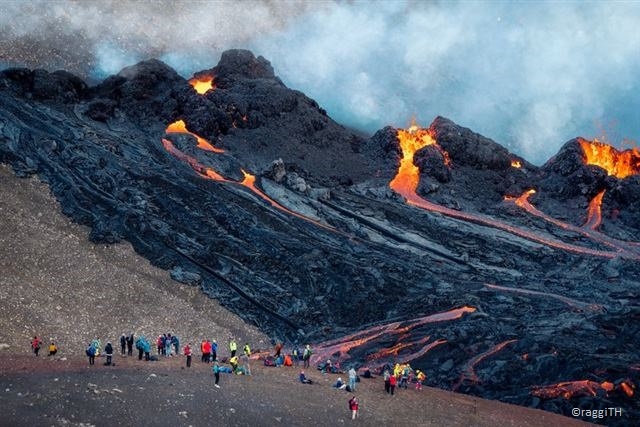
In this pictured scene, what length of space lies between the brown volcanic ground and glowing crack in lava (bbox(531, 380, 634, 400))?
2522 mm

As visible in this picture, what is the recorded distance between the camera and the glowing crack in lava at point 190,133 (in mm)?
75875

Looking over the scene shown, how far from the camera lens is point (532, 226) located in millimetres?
73312

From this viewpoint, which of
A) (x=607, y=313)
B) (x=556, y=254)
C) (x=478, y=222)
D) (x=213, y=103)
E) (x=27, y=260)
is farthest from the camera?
(x=213, y=103)

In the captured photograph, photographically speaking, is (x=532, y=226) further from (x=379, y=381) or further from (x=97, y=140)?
(x=97, y=140)

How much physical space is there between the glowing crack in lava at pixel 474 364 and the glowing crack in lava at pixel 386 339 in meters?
3.08

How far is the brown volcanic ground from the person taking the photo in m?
28.6

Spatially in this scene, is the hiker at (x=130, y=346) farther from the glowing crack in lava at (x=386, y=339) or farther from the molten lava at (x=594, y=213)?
the molten lava at (x=594, y=213)

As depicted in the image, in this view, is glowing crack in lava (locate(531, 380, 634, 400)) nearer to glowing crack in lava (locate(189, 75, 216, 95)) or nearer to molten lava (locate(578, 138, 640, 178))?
molten lava (locate(578, 138, 640, 178))

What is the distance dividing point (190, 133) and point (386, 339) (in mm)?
40122

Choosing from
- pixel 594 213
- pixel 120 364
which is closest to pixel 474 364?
pixel 120 364

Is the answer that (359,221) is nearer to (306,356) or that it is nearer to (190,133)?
(190,133)

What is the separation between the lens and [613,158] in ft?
282

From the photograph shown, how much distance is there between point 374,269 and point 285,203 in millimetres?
13913

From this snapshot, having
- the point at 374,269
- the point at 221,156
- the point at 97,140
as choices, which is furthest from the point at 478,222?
the point at 97,140
